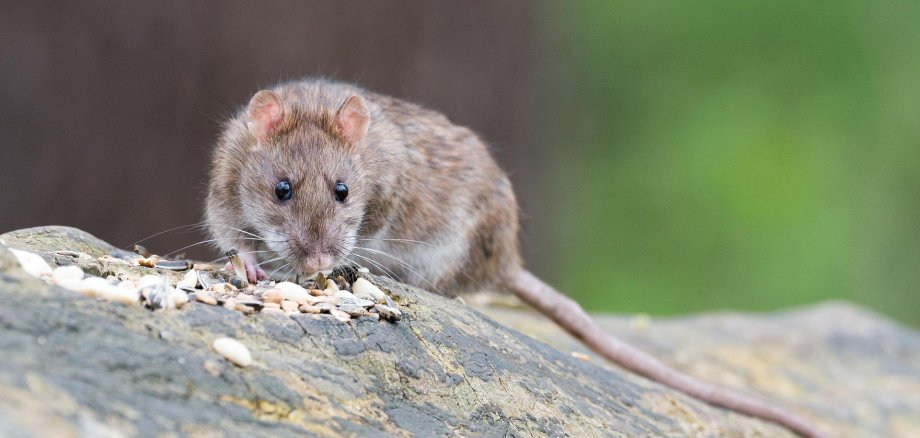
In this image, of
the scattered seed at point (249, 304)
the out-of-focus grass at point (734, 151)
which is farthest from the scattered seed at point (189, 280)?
the out-of-focus grass at point (734, 151)

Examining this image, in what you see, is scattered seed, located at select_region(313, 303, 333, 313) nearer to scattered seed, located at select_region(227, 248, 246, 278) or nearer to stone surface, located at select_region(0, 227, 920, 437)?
stone surface, located at select_region(0, 227, 920, 437)

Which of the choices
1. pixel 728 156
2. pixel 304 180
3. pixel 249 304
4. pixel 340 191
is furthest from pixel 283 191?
pixel 728 156

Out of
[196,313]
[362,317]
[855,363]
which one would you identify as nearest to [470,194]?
[362,317]

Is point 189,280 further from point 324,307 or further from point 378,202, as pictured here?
point 378,202

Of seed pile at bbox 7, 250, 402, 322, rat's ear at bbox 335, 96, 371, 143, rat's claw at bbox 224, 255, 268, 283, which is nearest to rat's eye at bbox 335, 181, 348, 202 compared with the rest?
rat's ear at bbox 335, 96, 371, 143

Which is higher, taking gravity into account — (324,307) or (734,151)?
(734,151)
